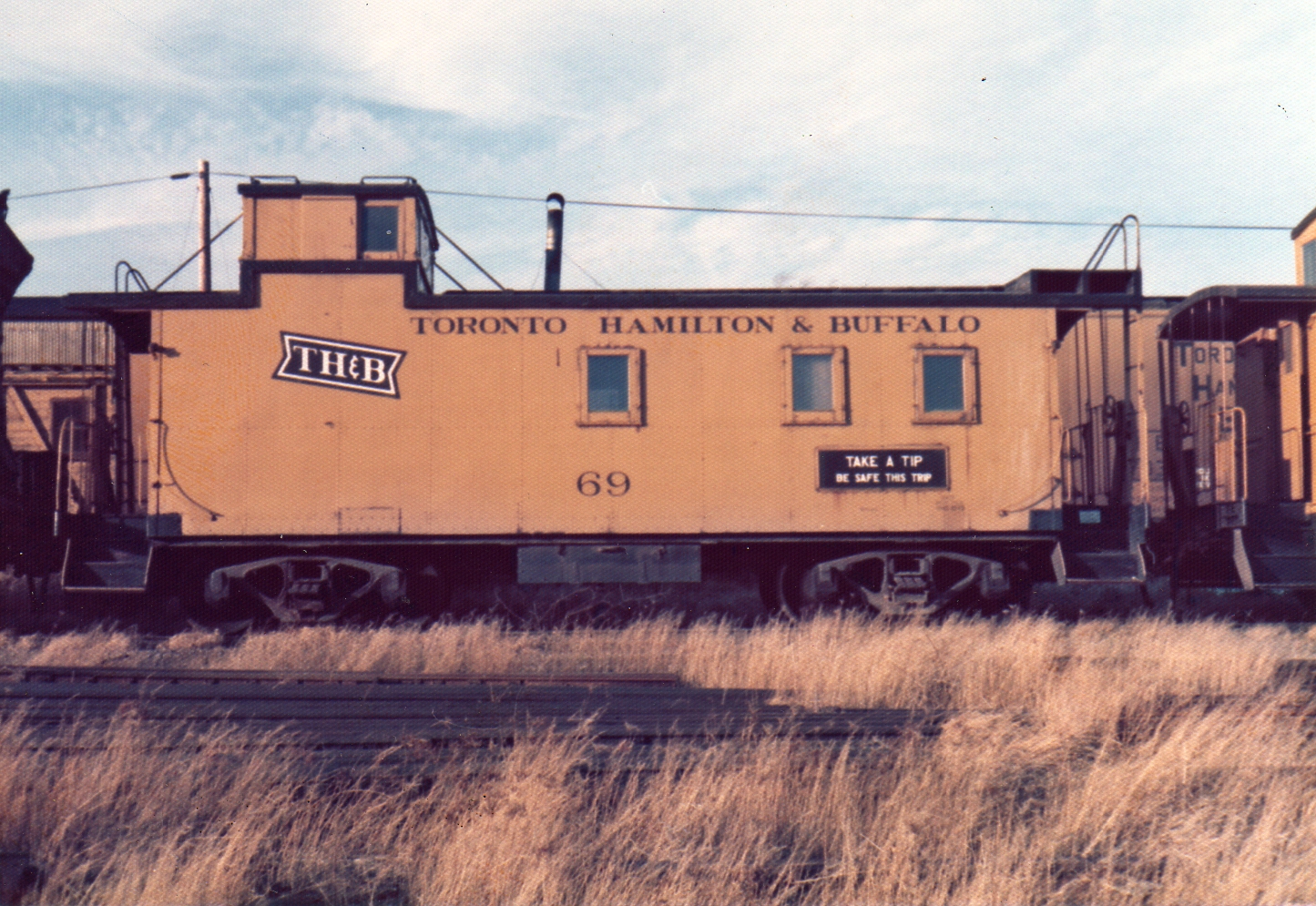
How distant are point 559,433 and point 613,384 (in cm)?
79

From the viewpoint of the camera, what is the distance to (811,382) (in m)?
10.5

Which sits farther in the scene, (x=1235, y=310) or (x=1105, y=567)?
(x=1235, y=310)

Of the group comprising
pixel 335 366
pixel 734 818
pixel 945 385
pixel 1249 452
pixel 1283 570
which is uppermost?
pixel 335 366

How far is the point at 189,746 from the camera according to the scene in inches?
206

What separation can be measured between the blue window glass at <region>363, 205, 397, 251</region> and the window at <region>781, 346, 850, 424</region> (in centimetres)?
453

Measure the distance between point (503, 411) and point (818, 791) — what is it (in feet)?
21.3

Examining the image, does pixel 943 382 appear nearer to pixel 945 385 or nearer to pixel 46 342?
pixel 945 385

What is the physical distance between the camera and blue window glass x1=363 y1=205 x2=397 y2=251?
1063 cm

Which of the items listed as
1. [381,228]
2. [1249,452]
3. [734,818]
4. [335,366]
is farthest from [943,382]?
[734,818]

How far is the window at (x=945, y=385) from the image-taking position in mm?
10414

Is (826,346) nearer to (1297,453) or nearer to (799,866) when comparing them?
(1297,453)

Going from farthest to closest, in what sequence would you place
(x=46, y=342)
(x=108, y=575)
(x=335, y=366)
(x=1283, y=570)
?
(x=46, y=342) < (x=1283, y=570) < (x=335, y=366) < (x=108, y=575)

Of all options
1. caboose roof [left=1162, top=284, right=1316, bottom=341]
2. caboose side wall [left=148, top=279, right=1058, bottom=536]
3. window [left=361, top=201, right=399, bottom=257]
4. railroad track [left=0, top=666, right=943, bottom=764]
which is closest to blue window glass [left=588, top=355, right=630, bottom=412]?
caboose side wall [left=148, top=279, right=1058, bottom=536]

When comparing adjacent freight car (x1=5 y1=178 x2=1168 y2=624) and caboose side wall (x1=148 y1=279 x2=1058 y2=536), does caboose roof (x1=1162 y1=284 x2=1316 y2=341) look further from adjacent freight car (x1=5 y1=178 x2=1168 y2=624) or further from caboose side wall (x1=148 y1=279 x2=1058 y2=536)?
caboose side wall (x1=148 y1=279 x2=1058 y2=536)
